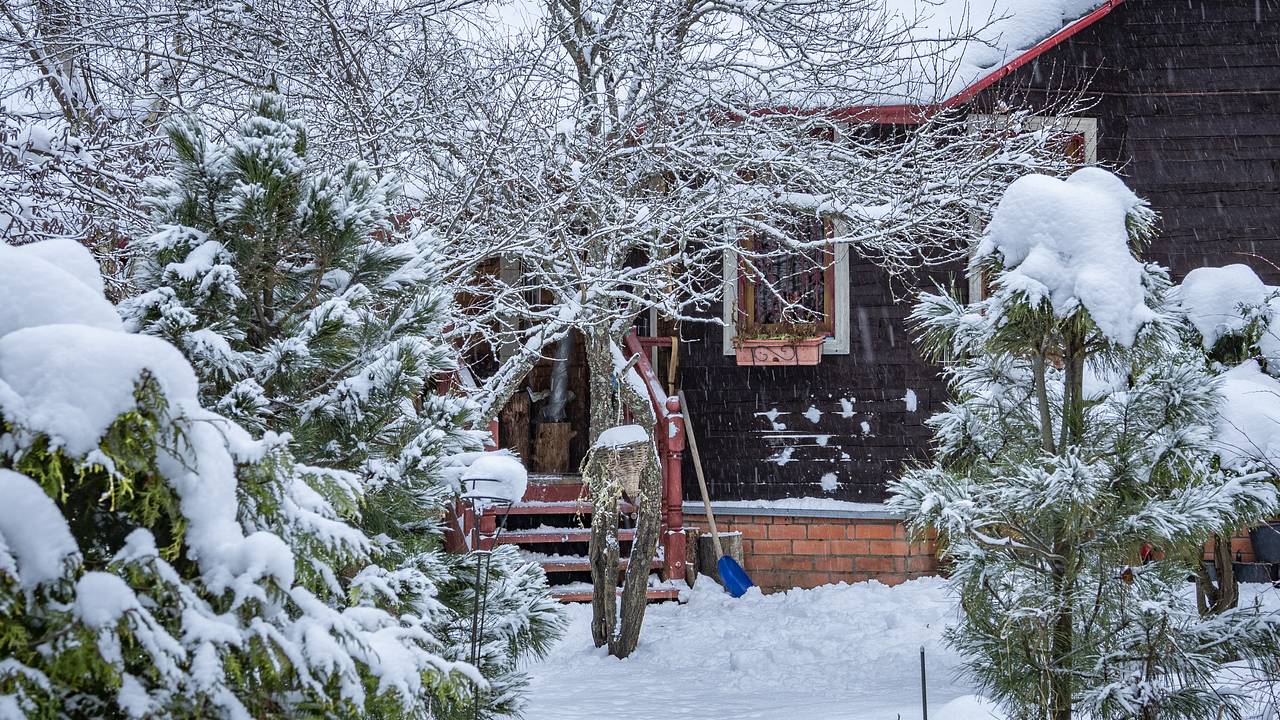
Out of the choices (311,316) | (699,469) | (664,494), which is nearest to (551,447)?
(699,469)

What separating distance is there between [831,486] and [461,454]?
7402 millimetres

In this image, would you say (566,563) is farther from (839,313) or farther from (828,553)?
(839,313)

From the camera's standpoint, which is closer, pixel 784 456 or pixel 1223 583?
pixel 1223 583

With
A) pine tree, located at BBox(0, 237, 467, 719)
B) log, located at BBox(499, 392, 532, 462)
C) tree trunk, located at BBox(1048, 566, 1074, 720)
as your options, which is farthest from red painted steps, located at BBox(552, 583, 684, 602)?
pine tree, located at BBox(0, 237, 467, 719)

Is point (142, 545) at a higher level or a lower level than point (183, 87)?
lower

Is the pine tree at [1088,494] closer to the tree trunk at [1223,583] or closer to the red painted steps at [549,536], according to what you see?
the tree trunk at [1223,583]

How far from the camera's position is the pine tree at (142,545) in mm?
1783

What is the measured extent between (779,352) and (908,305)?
4.53 ft

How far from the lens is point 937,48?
8680 millimetres

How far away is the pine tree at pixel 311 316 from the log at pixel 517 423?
7.78 m

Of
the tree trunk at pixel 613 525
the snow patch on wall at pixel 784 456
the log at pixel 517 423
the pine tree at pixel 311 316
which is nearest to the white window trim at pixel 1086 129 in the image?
the snow patch on wall at pixel 784 456

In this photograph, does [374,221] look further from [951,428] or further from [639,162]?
[639,162]

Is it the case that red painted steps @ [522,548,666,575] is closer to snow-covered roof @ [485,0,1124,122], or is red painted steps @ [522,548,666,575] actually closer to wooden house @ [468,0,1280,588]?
wooden house @ [468,0,1280,588]

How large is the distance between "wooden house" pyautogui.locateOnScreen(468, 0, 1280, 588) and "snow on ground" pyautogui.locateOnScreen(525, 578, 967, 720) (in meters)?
0.65
